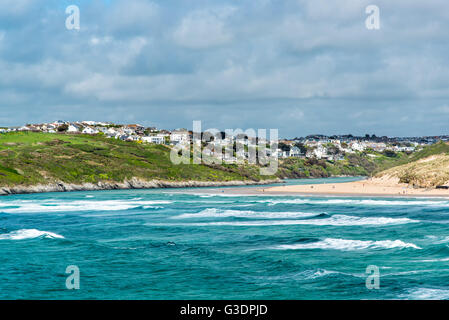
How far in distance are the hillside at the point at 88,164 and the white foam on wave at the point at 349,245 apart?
92101mm

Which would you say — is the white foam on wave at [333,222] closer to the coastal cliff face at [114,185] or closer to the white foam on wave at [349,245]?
the white foam on wave at [349,245]

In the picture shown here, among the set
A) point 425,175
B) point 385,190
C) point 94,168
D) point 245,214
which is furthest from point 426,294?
point 94,168

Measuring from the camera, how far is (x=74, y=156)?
149 m

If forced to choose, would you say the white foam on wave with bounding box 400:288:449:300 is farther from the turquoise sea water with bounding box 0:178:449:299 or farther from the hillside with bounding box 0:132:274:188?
the hillside with bounding box 0:132:274:188

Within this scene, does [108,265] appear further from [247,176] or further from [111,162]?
[247,176]

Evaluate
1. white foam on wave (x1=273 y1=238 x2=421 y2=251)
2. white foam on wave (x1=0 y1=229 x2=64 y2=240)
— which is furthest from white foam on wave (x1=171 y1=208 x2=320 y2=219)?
white foam on wave (x1=273 y1=238 x2=421 y2=251)

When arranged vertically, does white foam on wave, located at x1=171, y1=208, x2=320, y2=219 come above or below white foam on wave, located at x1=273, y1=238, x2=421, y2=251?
below

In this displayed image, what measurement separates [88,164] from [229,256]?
389ft

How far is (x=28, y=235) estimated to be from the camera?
43125 mm

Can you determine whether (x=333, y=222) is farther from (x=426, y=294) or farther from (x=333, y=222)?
(x=426, y=294)

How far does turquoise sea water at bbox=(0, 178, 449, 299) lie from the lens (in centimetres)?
2408

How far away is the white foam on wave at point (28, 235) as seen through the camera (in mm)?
42000

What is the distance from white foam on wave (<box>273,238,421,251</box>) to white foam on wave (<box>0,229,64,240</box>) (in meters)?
20.1
